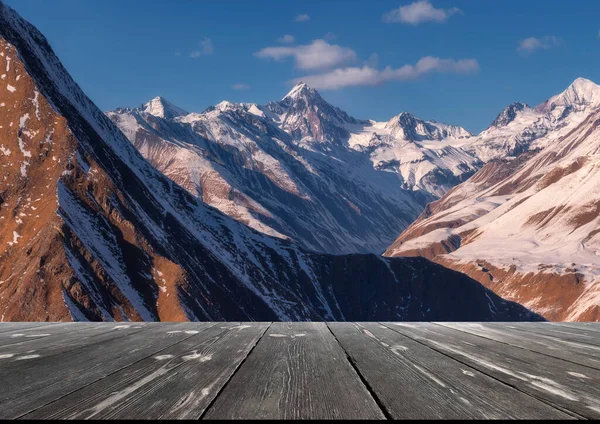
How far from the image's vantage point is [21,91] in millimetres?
151000

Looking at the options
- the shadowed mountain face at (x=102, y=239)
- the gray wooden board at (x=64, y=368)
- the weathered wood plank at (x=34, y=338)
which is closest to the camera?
the gray wooden board at (x=64, y=368)

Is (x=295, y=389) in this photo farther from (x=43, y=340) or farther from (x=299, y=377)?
(x=43, y=340)

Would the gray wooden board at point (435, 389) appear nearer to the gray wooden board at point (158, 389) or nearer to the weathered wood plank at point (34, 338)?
the gray wooden board at point (158, 389)

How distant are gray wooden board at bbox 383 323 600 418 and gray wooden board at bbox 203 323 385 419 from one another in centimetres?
125

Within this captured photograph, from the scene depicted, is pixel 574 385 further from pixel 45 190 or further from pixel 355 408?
pixel 45 190

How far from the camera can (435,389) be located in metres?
3.86

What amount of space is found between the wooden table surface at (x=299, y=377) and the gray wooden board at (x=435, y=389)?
1cm

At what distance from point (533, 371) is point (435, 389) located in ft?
4.40

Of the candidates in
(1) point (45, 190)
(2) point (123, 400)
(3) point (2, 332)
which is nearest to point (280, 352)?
(2) point (123, 400)

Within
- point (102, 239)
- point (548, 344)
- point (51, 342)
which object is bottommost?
point (548, 344)

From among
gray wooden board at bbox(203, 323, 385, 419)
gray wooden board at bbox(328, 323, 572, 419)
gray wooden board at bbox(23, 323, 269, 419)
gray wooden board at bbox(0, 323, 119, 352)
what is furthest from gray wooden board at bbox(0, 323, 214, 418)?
gray wooden board at bbox(328, 323, 572, 419)

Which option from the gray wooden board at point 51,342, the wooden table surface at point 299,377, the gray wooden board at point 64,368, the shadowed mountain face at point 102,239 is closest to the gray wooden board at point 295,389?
the wooden table surface at point 299,377

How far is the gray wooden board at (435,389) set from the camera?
3.28 m

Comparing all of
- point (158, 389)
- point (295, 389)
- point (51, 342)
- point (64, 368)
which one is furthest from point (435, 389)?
point (51, 342)
